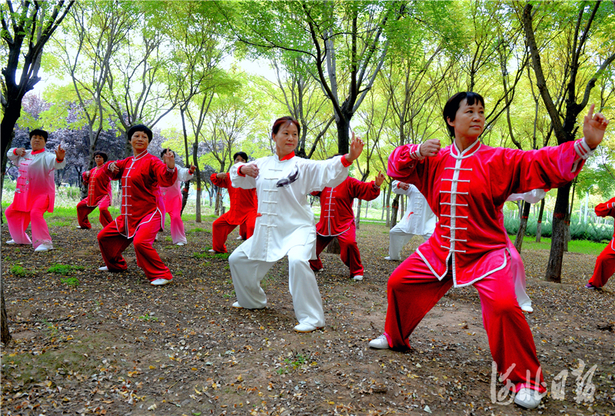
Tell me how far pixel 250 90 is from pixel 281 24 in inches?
377

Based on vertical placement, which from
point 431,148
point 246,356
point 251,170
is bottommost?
point 246,356

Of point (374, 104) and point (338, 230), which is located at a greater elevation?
point (374, 104)

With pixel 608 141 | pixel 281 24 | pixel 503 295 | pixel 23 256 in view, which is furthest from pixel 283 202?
pixel 608 141

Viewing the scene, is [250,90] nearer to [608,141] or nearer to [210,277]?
[210,277]

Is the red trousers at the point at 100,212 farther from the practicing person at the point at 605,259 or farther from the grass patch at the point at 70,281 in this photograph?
the practicing person at the point at 605,259

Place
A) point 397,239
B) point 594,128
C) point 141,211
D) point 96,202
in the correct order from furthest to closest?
1. point 96,202
2. point 397,239
3. point 141,211
4. point 594,128


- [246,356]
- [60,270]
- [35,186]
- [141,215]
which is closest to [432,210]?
[246,356]

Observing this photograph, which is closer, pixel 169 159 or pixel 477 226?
pixel 477 226

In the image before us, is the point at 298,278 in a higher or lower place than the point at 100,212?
higher

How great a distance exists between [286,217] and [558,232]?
17.7ft

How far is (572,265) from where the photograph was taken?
1013 centimetres

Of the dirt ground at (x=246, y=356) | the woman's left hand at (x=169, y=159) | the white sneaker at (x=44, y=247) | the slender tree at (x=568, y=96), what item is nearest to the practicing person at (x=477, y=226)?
the dirt ground at (x=246, y=356)

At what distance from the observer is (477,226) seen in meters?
2.78

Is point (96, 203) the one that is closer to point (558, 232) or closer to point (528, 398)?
point (528, 398)
